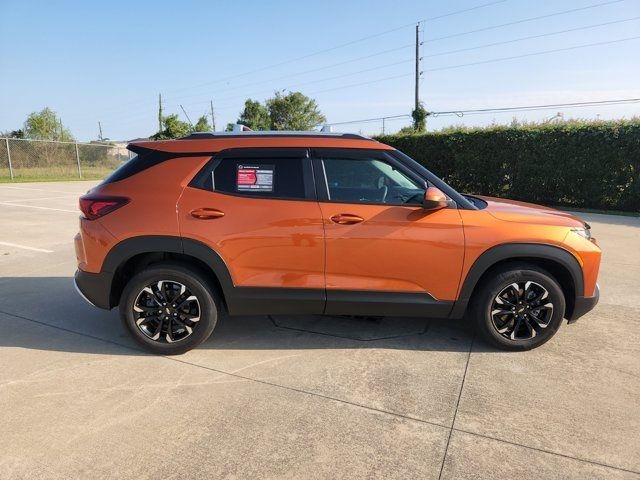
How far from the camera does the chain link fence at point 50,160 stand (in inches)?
846

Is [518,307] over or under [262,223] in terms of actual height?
under

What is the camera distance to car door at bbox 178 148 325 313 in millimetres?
3512

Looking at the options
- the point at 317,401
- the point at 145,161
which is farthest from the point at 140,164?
the point at 317,401

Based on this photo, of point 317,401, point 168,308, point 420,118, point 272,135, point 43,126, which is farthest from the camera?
point 43,126

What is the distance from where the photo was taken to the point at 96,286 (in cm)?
367

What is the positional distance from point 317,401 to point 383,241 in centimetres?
128

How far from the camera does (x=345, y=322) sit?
4.37 m

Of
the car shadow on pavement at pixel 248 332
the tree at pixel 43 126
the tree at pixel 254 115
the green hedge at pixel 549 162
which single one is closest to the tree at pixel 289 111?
the tree at pixel 254 115

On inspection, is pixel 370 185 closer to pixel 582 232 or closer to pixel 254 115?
pixel 582 232

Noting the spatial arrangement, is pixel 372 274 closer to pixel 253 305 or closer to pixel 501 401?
pixel 253 305

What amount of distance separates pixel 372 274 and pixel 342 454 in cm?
145

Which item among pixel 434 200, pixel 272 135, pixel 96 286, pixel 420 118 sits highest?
pixel 420 118

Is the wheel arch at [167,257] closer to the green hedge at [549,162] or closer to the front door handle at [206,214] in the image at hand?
the front door handle at [206,214]

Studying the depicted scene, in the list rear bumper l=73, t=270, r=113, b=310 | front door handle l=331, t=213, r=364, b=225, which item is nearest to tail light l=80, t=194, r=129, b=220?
rear bumper l=73, t=270, r=113, b=310
